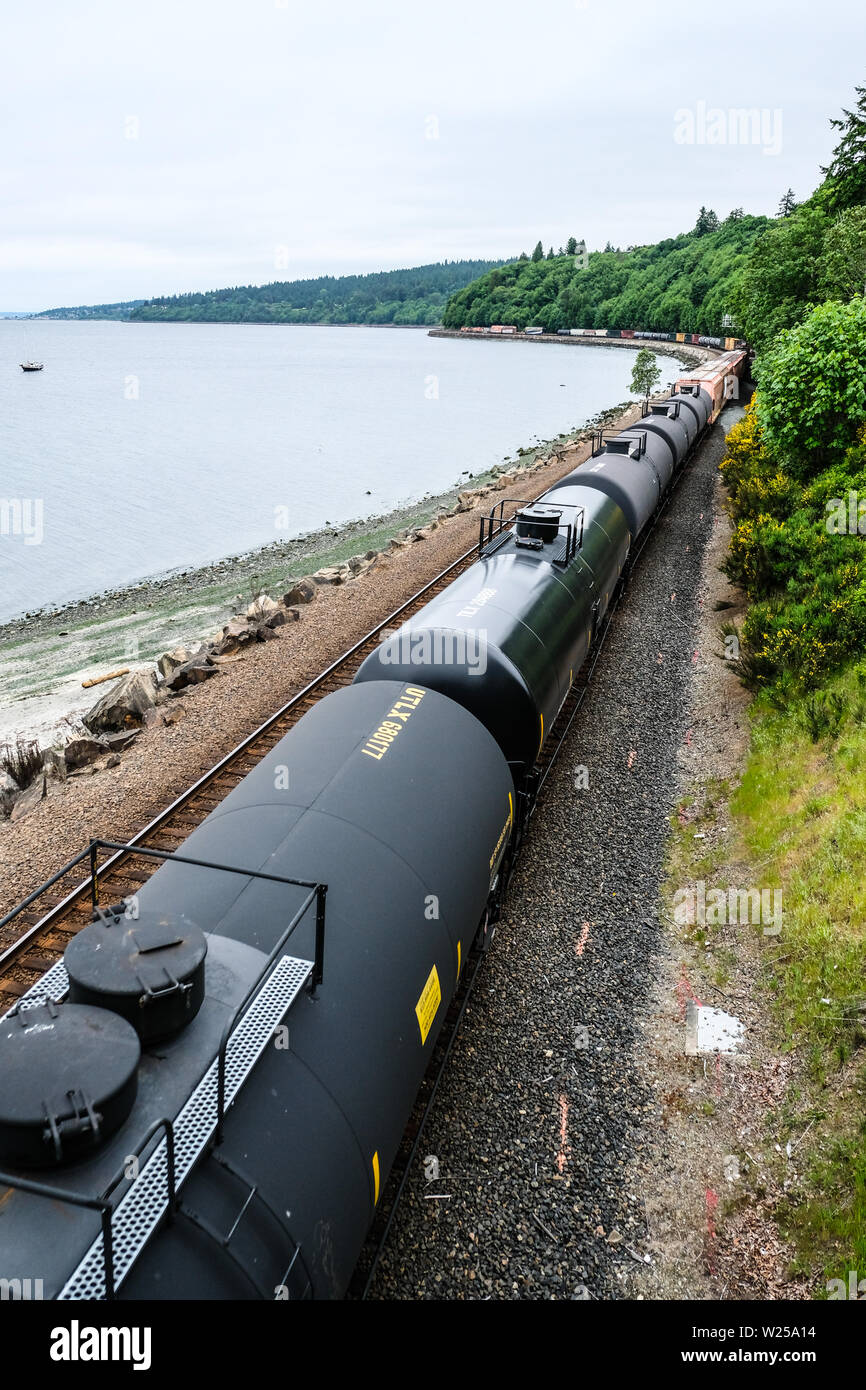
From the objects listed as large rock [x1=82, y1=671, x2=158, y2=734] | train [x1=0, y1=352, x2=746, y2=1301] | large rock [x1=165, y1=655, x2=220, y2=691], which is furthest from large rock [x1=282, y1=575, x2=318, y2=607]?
train [x1=0, y1=352, x2=746, y2=1301]

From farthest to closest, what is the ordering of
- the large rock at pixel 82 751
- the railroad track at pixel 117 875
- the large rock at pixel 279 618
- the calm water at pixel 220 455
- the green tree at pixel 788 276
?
the calm water at pixel 220 455 < the green tree at pixel 788 276 < the large rock at pixel 279 618 < the large rock at pixel 82 751 < the railroad track at pixel 117 875

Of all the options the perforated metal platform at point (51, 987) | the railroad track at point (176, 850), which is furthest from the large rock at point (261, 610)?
the perforated metal platform at point (51, 987)

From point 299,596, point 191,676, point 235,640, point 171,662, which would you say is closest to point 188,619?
point 299,596

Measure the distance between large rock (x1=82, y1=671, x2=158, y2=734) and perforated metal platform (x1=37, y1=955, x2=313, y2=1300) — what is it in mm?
15103

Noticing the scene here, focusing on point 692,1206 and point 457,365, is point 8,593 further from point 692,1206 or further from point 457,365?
point 457,365

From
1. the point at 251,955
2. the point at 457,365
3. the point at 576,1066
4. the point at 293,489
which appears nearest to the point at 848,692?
the point at 576,1066

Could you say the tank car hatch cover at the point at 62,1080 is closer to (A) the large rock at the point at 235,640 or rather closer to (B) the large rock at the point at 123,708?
(B) the large rock at the point at 123,708

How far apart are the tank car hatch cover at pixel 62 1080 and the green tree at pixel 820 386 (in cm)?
2115

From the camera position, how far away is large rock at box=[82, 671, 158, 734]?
63.0 feet

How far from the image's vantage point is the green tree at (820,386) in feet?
64.3

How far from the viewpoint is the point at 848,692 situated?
13992mm

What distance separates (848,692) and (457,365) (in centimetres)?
17974

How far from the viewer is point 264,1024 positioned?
4898 millimetres
